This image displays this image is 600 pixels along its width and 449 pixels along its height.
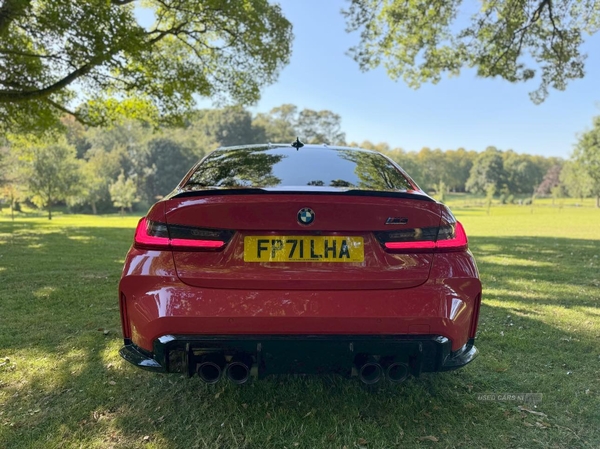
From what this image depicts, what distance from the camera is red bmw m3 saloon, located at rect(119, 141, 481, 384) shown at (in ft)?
6.19

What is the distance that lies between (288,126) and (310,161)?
86.6 m

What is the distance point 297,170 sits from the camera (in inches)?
102

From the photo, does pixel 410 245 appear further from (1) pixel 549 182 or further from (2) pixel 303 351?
(1) pixel 549 182

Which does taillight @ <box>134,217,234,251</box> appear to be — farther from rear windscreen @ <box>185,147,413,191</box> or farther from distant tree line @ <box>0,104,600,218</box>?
distant tree line @ <box>0,104,600,218</box>

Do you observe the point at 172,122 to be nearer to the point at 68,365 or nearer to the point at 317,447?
the point at 68,365

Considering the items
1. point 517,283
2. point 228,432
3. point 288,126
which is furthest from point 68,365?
point 288,126

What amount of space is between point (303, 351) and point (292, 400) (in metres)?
0.72

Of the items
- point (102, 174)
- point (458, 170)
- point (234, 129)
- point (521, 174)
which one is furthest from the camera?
point (458, 170)

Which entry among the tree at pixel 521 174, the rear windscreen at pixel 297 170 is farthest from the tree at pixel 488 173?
the rear windscreen at pixel 297 170

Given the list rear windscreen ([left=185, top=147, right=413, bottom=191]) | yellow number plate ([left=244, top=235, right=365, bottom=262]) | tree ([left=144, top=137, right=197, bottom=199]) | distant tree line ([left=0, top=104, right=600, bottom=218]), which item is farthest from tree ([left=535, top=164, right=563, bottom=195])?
yellow number plate ([left=244, top=235, right=365, bottom=262])

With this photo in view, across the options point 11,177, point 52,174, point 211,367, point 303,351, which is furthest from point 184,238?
point 11,177

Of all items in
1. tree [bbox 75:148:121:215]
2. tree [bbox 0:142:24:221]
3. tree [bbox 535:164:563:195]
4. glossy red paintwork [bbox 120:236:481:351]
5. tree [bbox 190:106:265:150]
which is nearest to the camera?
glossy red paintwork [bbox 120:236:481:351]

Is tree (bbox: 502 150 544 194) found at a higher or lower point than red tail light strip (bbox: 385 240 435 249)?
higher

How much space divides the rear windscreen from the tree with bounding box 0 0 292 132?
7.60 m
